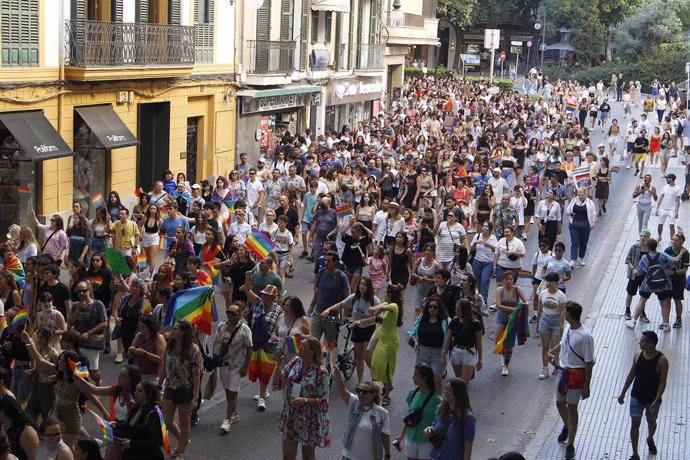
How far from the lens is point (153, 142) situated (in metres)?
27.1

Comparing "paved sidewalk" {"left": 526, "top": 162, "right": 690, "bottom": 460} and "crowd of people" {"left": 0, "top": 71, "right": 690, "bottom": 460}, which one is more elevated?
"crowd of people" {"left": 0, "top": 71, "right": 690, "bottom": 460}

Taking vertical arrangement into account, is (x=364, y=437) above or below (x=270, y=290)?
below

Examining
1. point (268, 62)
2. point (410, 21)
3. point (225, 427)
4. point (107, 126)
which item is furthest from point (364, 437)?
point (410, 21)

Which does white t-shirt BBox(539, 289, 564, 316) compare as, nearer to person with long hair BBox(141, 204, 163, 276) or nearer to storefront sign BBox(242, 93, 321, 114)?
person with long hair BBox(141, 204, 163, 276)

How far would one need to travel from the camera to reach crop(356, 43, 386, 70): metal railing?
42.8 metres

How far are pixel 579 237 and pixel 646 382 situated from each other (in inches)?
396

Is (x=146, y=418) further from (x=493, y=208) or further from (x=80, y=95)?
(x=80, y=95)

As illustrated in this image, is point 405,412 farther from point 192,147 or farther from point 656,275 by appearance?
point 192,147

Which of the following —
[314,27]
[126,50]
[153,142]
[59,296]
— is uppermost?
[314,27]

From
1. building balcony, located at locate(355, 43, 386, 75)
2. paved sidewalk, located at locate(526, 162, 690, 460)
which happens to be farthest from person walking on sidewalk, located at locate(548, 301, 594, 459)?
building balcony, located at locate(355, 43, 386, 75)

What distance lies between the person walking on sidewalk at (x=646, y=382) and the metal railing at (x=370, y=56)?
105ft

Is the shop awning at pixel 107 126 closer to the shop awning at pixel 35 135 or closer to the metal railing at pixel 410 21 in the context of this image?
the shop awning at pixel 35 135

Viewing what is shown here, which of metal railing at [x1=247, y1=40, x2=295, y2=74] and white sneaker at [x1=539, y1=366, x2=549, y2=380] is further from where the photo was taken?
metal railing at [x1=247, y1=40, x2=295, y2=74]

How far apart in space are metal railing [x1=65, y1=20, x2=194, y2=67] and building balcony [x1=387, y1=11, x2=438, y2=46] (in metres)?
22.6
